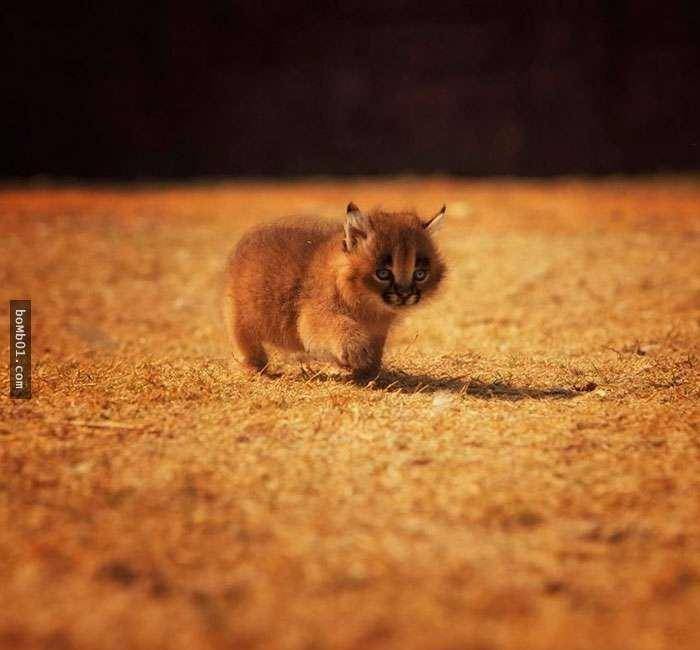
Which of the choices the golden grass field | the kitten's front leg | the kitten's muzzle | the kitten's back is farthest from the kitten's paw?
the kitten's back

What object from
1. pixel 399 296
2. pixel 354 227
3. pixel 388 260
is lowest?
pixel 399 296

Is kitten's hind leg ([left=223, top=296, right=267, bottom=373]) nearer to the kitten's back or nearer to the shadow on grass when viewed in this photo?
the kitten's back

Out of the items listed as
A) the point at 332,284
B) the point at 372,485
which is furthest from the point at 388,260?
the point at 372,485

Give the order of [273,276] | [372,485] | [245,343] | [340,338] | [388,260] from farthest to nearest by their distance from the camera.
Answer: [245,343] → [273,276] → [340,338] → [388,260] → [372,485]

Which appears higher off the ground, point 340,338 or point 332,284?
point 332,284

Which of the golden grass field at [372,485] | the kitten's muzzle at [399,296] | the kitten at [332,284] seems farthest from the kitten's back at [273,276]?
the kitten's muzzle at [399,296]

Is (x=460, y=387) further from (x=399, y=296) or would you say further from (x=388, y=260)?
(x=388, y=260)

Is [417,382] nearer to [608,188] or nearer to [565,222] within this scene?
[565,222]

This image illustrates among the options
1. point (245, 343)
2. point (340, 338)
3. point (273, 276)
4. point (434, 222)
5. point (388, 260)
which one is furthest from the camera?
point (245, 343)
